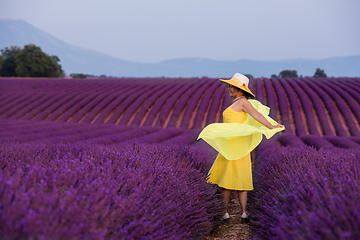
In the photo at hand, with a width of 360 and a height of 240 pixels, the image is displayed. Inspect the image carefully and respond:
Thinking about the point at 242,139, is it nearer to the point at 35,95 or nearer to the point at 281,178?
the point at 281,178

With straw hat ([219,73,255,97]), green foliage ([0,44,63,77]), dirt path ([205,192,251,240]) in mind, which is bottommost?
dirt path ([205,192,251,240])

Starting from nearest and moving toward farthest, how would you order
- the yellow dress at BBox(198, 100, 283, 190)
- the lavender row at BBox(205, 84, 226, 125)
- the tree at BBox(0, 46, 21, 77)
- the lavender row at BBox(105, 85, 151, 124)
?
the yellow dress at BBox(198, 100, 283, 190), the lavender row at BBox(205, 84, 226, 125), the lavender row at BBox(105, 85, 151, 124), the tree at BBox(0, 46, 21, 77)

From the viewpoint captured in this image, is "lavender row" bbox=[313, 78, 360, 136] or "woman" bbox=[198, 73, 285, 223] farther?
"lavender row" bbox=[313, 78, 360, 136]

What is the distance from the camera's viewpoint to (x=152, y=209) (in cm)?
174

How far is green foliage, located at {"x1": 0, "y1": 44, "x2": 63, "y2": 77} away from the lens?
121ft

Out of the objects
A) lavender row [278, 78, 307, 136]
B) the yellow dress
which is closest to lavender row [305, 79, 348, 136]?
lavender row [278, 78, 307, 136]

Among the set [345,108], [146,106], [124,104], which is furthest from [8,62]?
[345,108]

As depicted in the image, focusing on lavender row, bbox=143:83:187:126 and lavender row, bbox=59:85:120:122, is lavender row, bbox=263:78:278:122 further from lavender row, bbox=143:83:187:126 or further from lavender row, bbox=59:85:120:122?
lavender row, bbox=59:85:120:122

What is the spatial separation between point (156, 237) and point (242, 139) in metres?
1.69

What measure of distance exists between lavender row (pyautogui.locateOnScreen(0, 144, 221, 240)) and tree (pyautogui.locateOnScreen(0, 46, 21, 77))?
154 ft

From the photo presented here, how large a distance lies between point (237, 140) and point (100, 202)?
6.29ft

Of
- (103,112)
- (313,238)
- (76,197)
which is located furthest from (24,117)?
(313,238)

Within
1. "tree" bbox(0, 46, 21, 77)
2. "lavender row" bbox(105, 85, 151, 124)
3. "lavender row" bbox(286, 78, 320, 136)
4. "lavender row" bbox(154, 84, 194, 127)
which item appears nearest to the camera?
"lavender row" bbox(286, 78, 320, 136)

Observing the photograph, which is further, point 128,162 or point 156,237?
point 128,162
